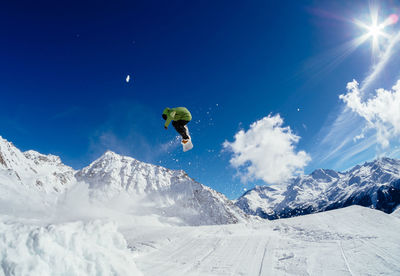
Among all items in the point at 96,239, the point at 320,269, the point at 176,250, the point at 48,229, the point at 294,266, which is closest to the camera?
the point at 48,229

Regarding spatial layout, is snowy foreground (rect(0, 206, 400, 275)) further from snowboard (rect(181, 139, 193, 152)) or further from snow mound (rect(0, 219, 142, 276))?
snowboard (rect(181, 139, 193, 152))

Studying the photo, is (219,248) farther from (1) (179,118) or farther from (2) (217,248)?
(1) (179,118)

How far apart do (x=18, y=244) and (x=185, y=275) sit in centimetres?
849

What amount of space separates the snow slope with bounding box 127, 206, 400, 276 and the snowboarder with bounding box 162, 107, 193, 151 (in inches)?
317

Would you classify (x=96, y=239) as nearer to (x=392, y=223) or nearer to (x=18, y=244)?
(x=18, y=244)

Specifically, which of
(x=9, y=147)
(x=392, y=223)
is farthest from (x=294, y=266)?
(x=9, y=147)

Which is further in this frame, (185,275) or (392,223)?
(392,223)

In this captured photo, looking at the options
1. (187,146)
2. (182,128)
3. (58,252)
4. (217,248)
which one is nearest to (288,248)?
(217,248)

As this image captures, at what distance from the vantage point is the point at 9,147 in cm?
17025

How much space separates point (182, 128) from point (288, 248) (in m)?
10.5

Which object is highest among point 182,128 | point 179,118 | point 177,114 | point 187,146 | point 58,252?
point 177,114

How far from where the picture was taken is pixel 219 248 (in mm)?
17438

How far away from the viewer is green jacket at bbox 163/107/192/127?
40.0 feet

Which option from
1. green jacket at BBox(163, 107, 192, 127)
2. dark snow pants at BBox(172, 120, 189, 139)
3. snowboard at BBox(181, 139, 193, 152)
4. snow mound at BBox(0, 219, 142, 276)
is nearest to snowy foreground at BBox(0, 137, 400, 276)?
snow mound at BBox(0, 219, 142, 276)
